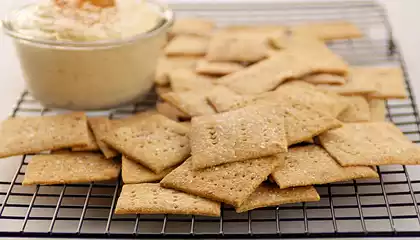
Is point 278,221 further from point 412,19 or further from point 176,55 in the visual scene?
point 412,19

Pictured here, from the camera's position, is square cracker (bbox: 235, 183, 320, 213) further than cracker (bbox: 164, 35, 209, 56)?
No

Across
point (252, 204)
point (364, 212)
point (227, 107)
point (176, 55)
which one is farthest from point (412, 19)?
point (252, 204)

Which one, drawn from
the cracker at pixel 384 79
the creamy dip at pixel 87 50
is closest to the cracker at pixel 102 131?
the creamy dip at pixel 87 50

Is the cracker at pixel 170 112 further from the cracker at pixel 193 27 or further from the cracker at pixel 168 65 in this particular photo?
the cracker at pixel 193 27

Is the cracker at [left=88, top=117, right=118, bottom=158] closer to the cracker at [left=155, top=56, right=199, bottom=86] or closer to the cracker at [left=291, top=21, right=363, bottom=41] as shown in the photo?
the cracker at [left=155, top=56, right=199, bottom=86]

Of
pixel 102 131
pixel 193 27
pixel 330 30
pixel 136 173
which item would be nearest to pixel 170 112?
pixel 102 131

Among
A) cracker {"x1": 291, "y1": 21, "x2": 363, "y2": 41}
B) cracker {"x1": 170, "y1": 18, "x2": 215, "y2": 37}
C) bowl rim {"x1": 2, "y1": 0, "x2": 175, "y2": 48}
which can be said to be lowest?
cracker {"x1": 170, "y1": 18, "x2": 215, "y2": 37}

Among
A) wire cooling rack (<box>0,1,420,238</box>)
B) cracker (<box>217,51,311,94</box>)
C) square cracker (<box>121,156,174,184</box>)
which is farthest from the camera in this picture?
cracker (<box>217,51,311,94</box>)

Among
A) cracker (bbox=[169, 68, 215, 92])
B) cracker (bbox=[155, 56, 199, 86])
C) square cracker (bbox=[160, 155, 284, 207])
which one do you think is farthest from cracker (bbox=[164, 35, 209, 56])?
square cracker (bbox=[160, 155, 284, 207])
